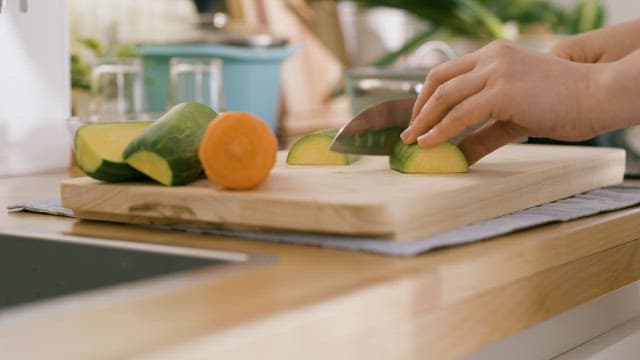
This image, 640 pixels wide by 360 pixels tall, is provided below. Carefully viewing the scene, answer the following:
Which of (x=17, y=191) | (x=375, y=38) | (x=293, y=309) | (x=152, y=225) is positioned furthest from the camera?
(x=375, y=38)

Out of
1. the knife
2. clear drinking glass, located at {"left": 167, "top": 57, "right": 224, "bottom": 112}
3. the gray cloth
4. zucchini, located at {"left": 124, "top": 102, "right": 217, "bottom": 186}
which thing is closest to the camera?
the gray cloth

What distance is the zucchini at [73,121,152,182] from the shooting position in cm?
100

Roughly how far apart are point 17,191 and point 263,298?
2.31 ft

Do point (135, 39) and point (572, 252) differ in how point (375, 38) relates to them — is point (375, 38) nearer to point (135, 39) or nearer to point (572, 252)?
point (135, 39)

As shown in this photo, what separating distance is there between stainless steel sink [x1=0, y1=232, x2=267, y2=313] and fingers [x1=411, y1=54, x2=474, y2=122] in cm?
32

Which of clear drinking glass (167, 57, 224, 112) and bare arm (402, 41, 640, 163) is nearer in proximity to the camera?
bare arm (402, 41, 640, 163)

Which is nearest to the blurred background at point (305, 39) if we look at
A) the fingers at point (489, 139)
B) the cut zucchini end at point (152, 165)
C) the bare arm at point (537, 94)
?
the fingers at point (489, 139)

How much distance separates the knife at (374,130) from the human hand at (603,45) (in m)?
0.25

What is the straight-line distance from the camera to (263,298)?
68 cm

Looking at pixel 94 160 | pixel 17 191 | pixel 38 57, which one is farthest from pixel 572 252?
pixel 38 57

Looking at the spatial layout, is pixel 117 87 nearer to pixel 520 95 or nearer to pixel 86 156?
pixel 86 156

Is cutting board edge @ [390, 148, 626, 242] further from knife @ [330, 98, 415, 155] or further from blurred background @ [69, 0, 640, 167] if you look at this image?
blurred background @ [69, 0, 640, 167]

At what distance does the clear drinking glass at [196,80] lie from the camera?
7.51ft

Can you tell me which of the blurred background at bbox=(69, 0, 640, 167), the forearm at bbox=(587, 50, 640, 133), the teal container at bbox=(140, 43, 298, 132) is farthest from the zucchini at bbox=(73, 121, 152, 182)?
the teal container at bbox=(140, 43, 298, 132)
